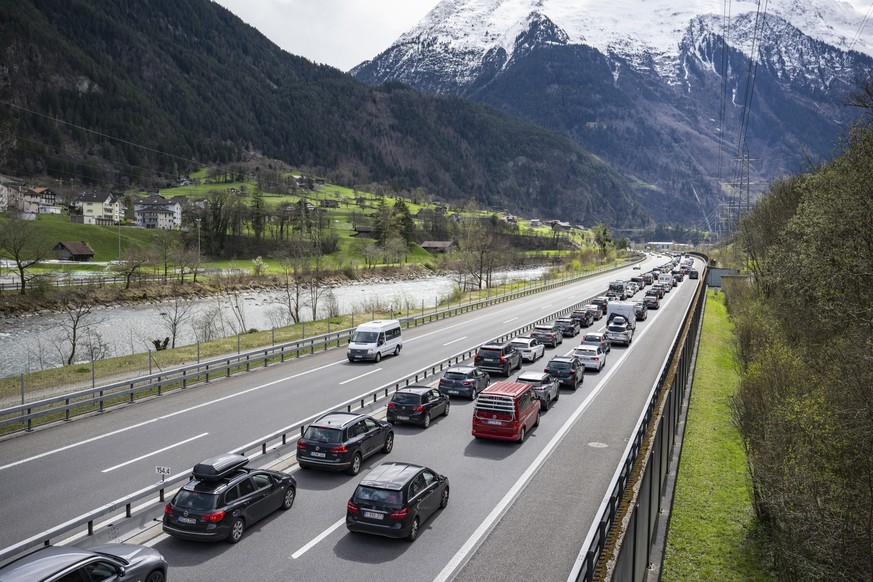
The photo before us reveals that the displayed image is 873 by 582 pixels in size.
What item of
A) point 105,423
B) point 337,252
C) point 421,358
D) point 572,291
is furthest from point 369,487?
point 337,252

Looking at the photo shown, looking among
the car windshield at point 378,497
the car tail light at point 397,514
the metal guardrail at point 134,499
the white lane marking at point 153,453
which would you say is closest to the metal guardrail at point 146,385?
the white lane marking at point 153,453

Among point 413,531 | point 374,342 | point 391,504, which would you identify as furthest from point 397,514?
point 374,342

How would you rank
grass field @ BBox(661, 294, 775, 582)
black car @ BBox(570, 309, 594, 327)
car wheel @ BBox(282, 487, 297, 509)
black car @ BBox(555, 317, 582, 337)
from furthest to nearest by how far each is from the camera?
black car @ BBox(570, 309, 594, 327)
black car @ BBox(555, 317, 582, 337)
grass field @ BBox(661, 294, 775, 582)
car wheel @ BBox(282, 487, 297, 509)

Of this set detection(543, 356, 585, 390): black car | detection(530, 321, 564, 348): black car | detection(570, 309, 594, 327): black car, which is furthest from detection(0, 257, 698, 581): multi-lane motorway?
detection(570, 309, 594, 327): black car

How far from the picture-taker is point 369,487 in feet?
46.9

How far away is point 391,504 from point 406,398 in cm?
955

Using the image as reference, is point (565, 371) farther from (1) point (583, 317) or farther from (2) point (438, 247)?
(2) point (438, 247)

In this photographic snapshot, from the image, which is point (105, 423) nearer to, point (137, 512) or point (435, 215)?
point (137, 512)

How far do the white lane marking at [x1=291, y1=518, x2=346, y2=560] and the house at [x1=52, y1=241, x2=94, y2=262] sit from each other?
4218 inches

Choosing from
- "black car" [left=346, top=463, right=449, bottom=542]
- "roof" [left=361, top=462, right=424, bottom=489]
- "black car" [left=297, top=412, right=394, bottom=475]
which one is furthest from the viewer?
"black car" [left=297, top=412, right=394, bottom=475]

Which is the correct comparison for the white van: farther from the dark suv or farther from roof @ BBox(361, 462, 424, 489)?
roof @ BBox(361, 462, 424, 489)

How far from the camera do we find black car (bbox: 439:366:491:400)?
2809 centimetres

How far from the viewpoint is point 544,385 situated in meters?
26.7

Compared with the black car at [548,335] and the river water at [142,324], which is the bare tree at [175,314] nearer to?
the river water at [142,324]
